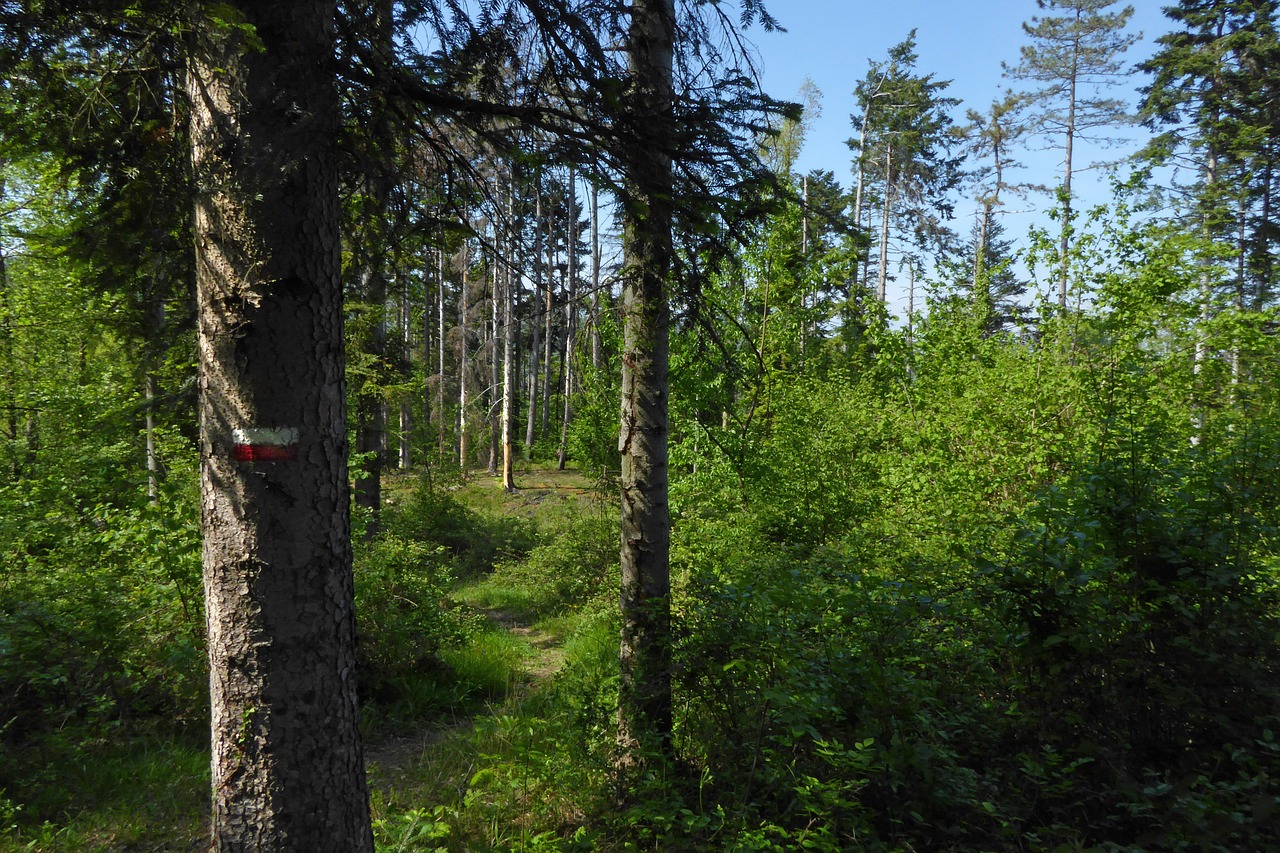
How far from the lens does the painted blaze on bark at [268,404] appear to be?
2.25m

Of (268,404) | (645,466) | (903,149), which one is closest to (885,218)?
(903,149)

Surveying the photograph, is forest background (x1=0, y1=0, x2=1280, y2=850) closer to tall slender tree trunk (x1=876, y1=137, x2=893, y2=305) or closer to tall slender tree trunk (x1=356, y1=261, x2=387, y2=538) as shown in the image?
tall slender tree trunk (x1=356, y1=261, x2=387, y2=538)

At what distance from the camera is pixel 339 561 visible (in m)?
2.44

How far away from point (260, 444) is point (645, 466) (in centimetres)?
246

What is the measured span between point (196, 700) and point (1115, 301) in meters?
9.37

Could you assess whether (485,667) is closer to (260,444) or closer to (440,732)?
(440,732)

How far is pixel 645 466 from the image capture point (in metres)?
4.32

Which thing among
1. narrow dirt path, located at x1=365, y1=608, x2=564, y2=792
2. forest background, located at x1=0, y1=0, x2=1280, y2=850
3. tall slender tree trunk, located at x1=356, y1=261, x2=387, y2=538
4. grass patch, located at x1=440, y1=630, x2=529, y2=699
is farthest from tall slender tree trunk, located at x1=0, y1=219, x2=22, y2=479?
narrow dirt path, located at x1=365, y1=608, x2=564, y2=792

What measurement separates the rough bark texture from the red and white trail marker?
211 cm

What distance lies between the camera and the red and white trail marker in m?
2.27

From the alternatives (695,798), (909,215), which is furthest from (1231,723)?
(909,215)

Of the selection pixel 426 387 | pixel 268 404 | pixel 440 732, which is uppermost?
pixel 426 387

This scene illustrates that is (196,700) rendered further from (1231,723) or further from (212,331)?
(1231,723)

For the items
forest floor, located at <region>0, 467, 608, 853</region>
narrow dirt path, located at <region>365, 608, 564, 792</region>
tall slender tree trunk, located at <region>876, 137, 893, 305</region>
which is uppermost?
tall slender tree trunk, located at <region>876, 137, 893, 305</region>
